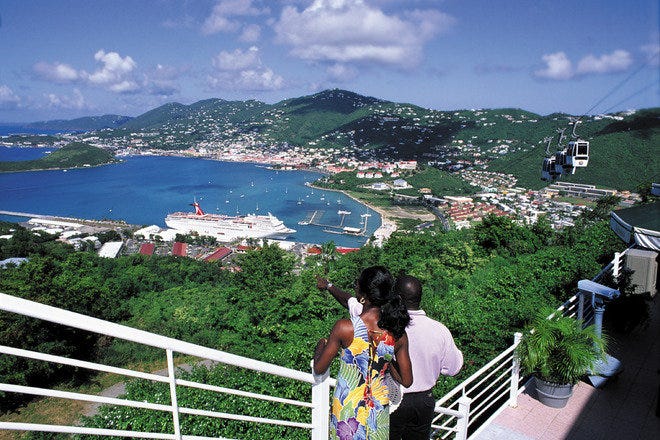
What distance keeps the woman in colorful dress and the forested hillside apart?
1.88 m

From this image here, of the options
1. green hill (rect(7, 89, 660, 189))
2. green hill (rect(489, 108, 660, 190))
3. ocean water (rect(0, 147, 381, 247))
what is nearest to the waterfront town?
green hill (rect(489, 108, 660, 190))

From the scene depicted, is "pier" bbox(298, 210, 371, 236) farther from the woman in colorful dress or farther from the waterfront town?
the woman in colorful dress

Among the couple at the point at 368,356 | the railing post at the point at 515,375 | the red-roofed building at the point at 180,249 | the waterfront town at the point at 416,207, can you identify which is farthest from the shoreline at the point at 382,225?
the couple at the point at 368,356

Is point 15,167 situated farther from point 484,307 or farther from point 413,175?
point 484,307

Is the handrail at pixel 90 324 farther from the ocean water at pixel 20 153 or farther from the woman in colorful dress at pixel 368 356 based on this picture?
the ocean water at pixel 20 153

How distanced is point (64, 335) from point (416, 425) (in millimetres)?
6999

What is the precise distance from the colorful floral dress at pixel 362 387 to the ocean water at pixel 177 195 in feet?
91.7

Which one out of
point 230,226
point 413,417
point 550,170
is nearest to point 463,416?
point 413,417

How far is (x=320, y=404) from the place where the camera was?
4.33 ft

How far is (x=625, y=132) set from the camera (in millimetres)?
36438

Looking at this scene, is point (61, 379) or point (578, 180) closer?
point (61, 379)

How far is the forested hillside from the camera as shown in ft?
11.4

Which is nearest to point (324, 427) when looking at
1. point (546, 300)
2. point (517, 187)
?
point (546, 300)

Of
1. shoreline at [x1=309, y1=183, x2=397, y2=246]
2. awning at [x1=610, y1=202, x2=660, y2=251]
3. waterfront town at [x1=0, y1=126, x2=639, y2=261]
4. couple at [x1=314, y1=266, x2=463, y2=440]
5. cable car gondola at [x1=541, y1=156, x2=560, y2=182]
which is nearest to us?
couple at [x1=314, y1=266, x2=463, y2=440]
